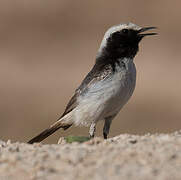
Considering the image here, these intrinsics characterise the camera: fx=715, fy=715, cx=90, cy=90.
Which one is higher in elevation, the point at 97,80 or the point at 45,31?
the point at 45,31

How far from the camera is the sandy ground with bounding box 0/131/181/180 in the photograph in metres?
6.85

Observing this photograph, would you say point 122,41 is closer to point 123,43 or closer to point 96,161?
point 123,43

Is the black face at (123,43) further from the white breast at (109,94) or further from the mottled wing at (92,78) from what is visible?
the mottled wing at (92,78)

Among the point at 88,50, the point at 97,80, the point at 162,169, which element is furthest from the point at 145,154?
the point at 88,50

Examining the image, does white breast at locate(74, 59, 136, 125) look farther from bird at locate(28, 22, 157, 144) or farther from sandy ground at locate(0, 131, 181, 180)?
sandy ground at locate(0, 131, 181, 180)

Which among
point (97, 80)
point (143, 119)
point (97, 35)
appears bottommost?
point (143, 119)

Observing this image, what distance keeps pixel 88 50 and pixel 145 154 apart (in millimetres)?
25259

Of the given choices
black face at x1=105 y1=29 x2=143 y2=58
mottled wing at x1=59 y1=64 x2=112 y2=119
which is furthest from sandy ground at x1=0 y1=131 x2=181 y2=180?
black face at x1=105 y1=29 x2=143 y2=58

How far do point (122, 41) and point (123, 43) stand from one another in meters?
0.05

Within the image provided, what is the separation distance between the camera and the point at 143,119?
2186 cm

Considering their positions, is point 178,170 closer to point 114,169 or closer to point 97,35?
point 114,169

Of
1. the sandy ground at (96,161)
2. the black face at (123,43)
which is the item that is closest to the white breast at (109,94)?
the black face at (123,43)

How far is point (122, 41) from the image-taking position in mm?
12008

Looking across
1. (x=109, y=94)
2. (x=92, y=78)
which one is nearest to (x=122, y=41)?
(x=92, y=78)
